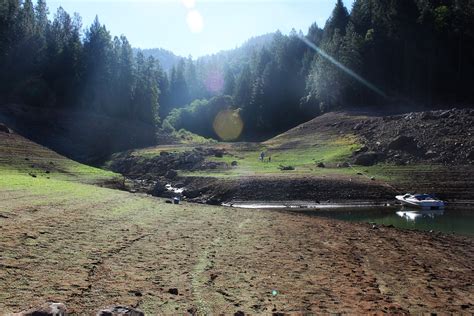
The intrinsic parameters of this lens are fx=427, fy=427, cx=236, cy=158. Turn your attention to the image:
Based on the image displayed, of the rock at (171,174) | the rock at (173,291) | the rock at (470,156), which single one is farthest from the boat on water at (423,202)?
the rock at (173,291)

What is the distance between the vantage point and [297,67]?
5059 inches

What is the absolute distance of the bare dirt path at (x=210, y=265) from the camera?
1088 centimetres

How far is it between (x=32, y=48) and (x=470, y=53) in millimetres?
97023

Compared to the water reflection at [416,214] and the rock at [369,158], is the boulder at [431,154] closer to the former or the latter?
the rock at [369,158]

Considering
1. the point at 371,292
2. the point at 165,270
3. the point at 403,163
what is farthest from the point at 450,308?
the point at 403,163

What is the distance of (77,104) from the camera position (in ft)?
336

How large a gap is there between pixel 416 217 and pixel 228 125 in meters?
101

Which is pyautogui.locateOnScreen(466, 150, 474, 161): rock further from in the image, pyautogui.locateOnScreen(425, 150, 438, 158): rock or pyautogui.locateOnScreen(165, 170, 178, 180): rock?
pyautogui.locateOnScreen(165, 170, 178, 180): rock

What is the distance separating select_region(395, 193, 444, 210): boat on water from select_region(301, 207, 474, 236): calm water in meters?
0.96

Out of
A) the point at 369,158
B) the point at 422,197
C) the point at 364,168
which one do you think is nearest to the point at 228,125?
the point at 369,158

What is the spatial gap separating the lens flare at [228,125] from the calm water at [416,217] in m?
84.9

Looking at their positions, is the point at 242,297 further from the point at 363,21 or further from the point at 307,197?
the point at 363,21

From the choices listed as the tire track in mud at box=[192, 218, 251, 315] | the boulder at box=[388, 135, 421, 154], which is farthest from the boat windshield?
the tire track in mud at box=[192, 218, 251, 315]

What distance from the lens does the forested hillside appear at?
86.6 metres
